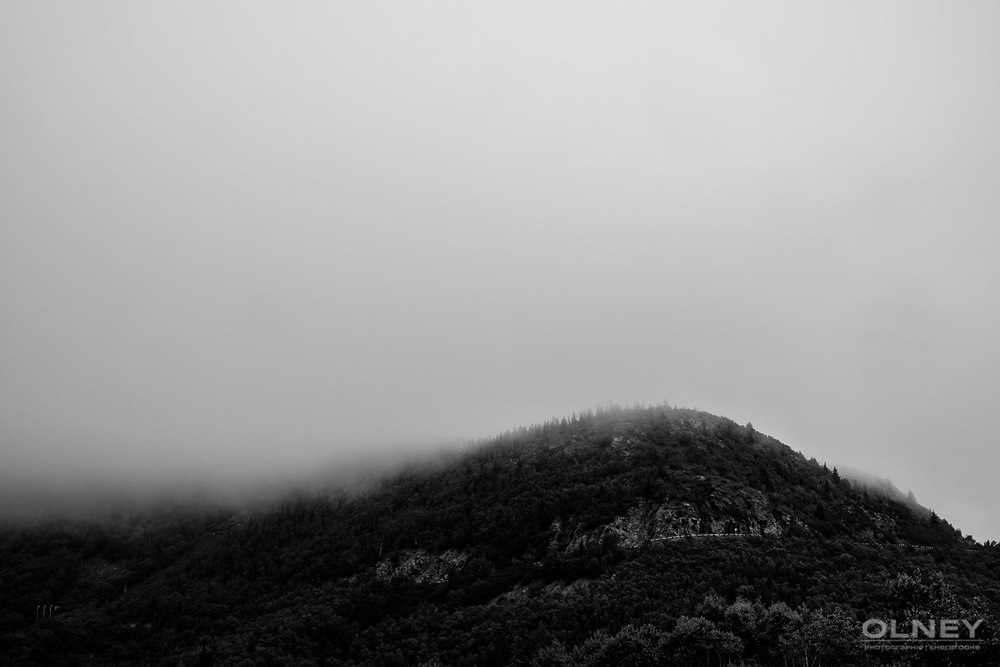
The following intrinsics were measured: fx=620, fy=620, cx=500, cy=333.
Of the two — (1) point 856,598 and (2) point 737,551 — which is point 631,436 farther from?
(1) point 856,598

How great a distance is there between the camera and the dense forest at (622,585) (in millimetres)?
81062

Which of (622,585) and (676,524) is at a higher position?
(676,524)

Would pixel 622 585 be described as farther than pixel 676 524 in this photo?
No

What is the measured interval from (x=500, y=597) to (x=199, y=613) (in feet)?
339

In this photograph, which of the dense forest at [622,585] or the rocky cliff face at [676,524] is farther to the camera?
the rocky cliff face at [676,524]

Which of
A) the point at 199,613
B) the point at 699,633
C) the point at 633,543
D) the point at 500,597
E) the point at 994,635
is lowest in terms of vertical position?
the point at 199,613

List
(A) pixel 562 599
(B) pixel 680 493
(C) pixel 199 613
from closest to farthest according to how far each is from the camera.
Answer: (A) pixel 562 599 < (B) pixel 680 493 < (C) pixel 199 613

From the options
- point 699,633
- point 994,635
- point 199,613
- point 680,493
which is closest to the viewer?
point 994,635

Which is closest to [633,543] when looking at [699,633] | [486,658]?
[486,658]

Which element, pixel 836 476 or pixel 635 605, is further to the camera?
pixel 836 476

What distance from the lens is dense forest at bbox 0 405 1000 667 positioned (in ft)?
266

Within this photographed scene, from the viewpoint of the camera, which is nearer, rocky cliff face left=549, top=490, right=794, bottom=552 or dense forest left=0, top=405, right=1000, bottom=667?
dense forest left=0, top=405, right=1000, bottom=667

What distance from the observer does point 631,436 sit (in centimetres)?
19988

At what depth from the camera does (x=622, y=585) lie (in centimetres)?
12125
